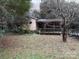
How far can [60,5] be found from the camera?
1485 centimetres

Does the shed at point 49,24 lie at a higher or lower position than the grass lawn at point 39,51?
higher

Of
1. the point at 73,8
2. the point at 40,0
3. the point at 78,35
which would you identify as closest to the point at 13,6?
the point at 73,8

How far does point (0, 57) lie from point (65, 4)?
348 inches

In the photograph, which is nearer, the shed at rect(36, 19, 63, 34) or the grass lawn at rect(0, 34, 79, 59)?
the grass lawn at rect(0, 34, 79, 59)

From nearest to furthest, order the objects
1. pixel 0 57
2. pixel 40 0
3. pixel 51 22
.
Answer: pixel 0 57 < pixel 51 22 < pixel 40 0

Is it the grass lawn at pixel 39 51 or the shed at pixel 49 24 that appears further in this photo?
the shed at pixel 49 24

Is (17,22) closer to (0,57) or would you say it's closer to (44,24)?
(44,24)

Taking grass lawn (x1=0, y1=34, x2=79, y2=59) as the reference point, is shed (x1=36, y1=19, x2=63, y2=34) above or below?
above

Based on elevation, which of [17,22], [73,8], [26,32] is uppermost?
[73,8]

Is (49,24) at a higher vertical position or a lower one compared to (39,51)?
higher

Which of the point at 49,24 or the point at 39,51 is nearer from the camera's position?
the point at 39,51

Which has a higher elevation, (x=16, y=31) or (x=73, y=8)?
(x=73, y=8)

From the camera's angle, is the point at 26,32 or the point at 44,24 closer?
the point at 26,32

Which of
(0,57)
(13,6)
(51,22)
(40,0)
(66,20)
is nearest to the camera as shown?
(0,57)
